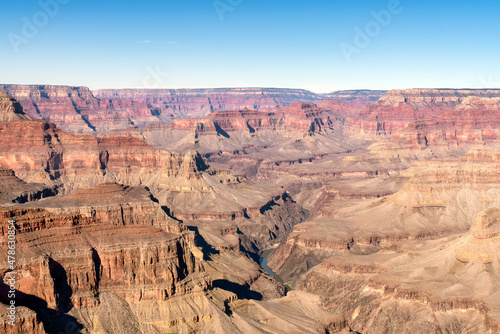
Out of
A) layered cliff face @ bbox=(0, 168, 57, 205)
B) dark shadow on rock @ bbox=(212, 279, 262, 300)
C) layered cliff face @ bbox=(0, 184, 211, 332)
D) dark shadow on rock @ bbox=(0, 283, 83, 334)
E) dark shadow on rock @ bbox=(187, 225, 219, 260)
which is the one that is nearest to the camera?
dark shadow on rock @ bbox=(0, 283, 83, 334)

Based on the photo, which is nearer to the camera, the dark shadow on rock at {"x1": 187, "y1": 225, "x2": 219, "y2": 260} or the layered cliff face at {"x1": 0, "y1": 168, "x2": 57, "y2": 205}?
the dark shadow on rock at {"x1": 187, "y1": 225, "x2": 219, "y2": 260}

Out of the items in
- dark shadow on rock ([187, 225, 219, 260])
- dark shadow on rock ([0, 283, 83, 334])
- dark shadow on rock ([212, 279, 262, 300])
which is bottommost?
dark shadow on rock ([212, 279, 262, 300])

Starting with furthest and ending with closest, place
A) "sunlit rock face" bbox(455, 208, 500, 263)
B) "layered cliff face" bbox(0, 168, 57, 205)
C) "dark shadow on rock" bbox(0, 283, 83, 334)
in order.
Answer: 1. "layered cliff face" bbox(0, 168, 57, 205)
2. "sunlit rock face" bbox(455, 208, 500, 263)
3. "dark shadow on rock" bbox(0, 283, 83, 334)

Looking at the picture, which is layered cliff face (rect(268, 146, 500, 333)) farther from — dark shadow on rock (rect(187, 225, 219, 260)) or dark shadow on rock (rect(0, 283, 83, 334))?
dark shadow on rock (rect(0, 283, 83, 334))

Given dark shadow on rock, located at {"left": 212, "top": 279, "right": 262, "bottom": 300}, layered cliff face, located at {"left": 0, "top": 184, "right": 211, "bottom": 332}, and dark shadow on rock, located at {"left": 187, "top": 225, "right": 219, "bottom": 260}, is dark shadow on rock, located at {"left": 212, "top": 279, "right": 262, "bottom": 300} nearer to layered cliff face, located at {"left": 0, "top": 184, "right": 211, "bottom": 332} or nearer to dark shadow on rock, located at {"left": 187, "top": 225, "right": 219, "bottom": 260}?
dark shadow on rock, located at {"left": 187, "top": 225, "right": 219, "bottom": 260}

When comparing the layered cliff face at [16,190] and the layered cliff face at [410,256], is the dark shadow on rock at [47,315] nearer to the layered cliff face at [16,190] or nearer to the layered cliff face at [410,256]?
the layered cliff face at [410,256]

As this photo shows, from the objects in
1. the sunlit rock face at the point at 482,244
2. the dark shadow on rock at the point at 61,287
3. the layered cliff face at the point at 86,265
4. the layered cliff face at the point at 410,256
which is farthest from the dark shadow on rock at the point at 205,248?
the sunlit rock face at the point at 482,244

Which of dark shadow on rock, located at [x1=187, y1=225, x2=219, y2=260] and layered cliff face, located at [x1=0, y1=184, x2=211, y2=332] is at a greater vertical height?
layered cliff face, located at [x1=0, y1=184, x2=211, y2=332]

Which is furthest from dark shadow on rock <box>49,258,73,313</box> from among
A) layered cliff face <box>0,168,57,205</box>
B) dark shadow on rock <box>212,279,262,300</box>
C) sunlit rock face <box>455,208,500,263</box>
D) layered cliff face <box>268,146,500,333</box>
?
sunlit rock face <box>455,208,500,263</box>

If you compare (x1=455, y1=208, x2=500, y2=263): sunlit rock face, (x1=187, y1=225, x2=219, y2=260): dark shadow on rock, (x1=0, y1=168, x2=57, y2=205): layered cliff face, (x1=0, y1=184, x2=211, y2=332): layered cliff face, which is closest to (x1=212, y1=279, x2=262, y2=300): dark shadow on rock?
(x1=187, y1=225, x2=219, y2=260): dark shadow on rock

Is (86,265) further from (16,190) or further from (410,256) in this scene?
(16,190)
